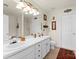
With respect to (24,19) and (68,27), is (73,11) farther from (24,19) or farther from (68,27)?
(24,19)

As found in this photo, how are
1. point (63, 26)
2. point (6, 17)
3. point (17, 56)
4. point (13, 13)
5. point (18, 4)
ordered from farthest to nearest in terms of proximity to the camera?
point (63, 26)
point (18, 4)
point (13, 13)
point (6, 17)
point (17, 56)

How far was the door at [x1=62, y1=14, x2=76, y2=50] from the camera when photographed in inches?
191

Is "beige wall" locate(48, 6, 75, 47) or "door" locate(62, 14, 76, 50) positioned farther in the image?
"beige wall" locate(48, 6, 75, 47)

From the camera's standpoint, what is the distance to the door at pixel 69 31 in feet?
15.9

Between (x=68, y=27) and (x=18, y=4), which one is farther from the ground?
(x=18, y=4)

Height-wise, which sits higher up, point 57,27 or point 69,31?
point 57,27

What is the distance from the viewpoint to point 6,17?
2012mm

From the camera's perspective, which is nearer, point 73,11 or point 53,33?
point 73,11

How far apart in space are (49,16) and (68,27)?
155cm

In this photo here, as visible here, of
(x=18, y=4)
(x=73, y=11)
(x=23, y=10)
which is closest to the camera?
(x=18, y=4)

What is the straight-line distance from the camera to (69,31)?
5023 millimetres

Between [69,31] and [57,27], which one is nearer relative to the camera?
[69,31]

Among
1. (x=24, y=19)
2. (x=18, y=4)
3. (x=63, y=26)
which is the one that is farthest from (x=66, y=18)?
(x=18, y=4)

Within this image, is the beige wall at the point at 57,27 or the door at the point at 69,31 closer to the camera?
the door at the point at 69,31
